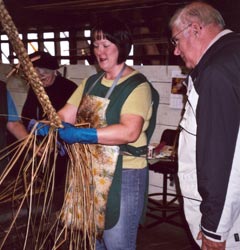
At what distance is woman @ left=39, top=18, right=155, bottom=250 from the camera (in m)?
1.42

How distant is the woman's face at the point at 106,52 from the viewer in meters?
1.48

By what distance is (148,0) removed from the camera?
11.3ft

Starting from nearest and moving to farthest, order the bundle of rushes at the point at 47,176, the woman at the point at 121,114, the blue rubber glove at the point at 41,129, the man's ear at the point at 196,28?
the bundle of rushes at the point at 47,176, the blue rubber glove at the point at 41,129, the man's ear at the point at 196,28, the woman at the point at 121,114

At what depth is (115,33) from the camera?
147 centimetres

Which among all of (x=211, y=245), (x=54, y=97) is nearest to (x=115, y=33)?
(x=211, y=245)

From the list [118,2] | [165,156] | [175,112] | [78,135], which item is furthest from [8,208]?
[118,2]


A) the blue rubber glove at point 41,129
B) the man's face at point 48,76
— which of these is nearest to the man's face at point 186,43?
the blue rubber glove at point 41,129

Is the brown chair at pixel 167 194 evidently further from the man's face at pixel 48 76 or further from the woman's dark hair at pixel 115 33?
the woman's dark hair at pixel 115 33

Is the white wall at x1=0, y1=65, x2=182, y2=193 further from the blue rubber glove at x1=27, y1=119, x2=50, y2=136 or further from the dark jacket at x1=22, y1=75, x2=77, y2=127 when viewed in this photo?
the blue rubber glove at x1=27, y1=119, x2=50, y2=136

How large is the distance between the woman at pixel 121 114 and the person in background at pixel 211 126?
21cm

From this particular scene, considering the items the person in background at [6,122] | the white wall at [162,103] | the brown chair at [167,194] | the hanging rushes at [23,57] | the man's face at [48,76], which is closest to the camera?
the hanging rushes at [23,57]

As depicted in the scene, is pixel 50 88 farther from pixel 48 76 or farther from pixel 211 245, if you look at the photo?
pixel 211 245

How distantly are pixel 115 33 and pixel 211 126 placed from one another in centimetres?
59

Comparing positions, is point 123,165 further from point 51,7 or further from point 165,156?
point 51,7
